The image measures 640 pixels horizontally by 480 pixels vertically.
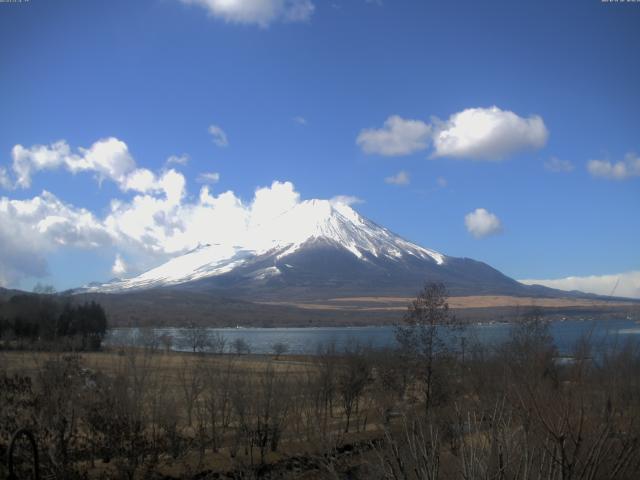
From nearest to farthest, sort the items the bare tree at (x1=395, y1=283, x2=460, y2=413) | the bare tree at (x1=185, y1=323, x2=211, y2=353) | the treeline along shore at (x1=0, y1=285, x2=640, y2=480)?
the treeline along shore at (x1=0, y1=285, x2=640, y2=480), the bare tree at (x1=395, y1=283, x2=460, y2=413), the bare tree at (x1=185, y1=323, x2=211, y2=353)

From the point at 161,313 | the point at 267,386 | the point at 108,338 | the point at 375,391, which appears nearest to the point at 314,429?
the point at 267,386

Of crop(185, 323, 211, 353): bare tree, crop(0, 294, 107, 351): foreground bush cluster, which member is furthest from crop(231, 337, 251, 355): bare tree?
crop(0, 294, 107, 351): foreground bush cluster

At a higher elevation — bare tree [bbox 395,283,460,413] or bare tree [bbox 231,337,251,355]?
bare tree [bbox 395,283,460,413]

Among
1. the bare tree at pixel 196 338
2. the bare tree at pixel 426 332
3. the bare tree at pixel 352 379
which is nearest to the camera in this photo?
the bare tree at pixel 426 332

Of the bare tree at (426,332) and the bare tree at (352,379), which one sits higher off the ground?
the bare tree at (426,332)

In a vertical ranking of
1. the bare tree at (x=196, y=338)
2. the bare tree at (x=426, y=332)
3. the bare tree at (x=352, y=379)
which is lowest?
the bare tree at (x=196, y=338)

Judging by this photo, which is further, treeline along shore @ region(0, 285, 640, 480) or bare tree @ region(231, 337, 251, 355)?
bare tree @ region(231, 337, 251, 355)

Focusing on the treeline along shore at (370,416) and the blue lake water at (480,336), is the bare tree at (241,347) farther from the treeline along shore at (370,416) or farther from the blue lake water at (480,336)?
the treeline along shore at (370,416)

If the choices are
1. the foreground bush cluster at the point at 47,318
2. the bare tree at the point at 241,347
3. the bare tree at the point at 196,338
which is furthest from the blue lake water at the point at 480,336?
the bare tree at the point at 241,347

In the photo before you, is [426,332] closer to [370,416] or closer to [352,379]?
[352,379]

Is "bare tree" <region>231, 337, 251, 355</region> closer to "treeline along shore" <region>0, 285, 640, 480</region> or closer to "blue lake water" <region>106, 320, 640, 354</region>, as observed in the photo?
"blue lake water" <region>106, 320, 640, 354</region>

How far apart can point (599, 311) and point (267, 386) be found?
1896cm

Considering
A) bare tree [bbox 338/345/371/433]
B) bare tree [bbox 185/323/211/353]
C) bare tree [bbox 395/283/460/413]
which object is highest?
bare tree [bbox 395/283/460/413]

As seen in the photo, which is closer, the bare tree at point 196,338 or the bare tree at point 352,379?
the bare tree at point 352,379
